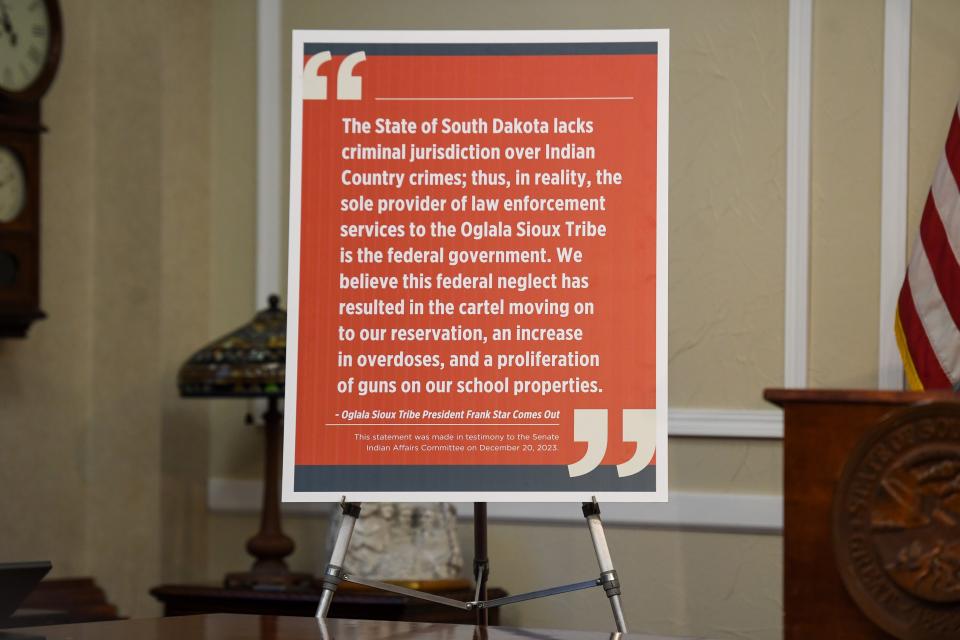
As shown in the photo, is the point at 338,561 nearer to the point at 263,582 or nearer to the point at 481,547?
the point at 481,547

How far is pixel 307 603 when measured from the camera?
308 cm

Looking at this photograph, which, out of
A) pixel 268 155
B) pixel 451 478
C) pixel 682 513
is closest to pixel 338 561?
pixel 451 478

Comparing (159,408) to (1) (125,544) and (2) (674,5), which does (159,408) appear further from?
(2) (674,5)

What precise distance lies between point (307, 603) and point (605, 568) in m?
1.14

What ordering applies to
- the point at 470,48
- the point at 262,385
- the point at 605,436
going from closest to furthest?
the point at 605,436 < the point at 470,48 < the point at 262,385

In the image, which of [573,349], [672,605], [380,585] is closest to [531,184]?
[573,349]

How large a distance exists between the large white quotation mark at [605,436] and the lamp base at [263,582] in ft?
4.08

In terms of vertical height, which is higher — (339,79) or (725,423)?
(339,79)

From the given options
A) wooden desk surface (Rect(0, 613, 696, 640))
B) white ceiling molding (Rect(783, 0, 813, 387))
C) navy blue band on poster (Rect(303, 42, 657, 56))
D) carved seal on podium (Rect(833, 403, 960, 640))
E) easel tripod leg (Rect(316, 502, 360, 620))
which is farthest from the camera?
white ceiling molding (Rect(783, 0, 813, 387))

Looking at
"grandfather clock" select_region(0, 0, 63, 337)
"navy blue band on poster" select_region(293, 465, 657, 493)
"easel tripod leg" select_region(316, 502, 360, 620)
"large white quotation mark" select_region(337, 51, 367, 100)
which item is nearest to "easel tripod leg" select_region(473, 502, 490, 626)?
"navy blue band on poster" select_region(293, 465, 657, 493)

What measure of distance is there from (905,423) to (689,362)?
65.3 inches

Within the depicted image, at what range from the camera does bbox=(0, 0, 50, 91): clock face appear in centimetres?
297

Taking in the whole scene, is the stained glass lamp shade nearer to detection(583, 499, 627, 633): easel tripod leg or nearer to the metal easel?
the metal easel

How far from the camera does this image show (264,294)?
355 centimetres
